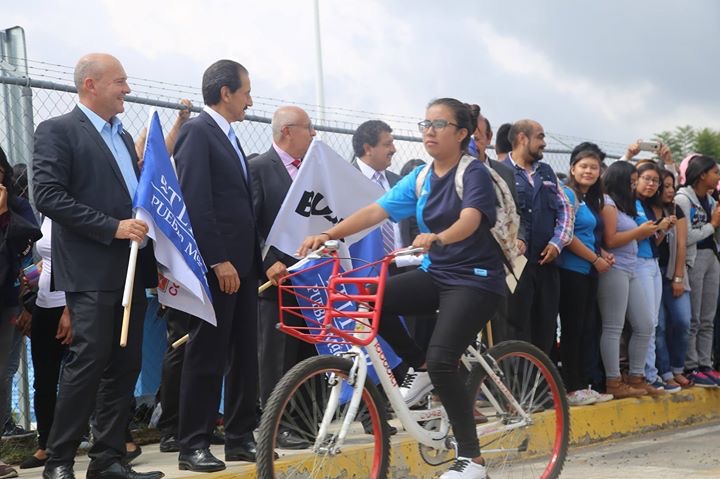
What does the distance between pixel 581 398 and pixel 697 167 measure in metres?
2.82

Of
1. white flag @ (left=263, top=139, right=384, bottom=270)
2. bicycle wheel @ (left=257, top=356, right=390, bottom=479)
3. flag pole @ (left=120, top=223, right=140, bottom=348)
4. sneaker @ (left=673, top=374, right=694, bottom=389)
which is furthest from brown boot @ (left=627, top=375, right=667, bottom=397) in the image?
flag pole @ (left=120, top=223, right=140, bottom=348)

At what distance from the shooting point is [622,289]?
343 inches

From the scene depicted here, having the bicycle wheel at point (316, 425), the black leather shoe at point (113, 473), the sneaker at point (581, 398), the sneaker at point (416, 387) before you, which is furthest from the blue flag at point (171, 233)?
the sneaker at point (581, 398)

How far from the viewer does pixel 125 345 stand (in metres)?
5.28

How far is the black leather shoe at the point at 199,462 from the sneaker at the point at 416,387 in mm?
1017

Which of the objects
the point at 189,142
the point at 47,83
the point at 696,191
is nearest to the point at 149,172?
the point at 189,142

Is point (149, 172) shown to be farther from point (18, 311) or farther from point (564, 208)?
point (564, 208)

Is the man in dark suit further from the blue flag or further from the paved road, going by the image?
the paved road

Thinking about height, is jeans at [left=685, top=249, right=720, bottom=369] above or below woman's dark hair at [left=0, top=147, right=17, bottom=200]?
below

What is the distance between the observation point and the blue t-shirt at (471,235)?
17.6 feet

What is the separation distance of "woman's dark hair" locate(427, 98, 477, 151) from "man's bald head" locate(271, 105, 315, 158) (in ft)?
4.79

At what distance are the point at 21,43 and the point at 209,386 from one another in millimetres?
2534

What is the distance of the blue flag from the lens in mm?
5449

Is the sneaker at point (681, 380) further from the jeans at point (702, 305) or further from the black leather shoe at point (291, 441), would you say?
the black leather shoe at point (291, 441)
